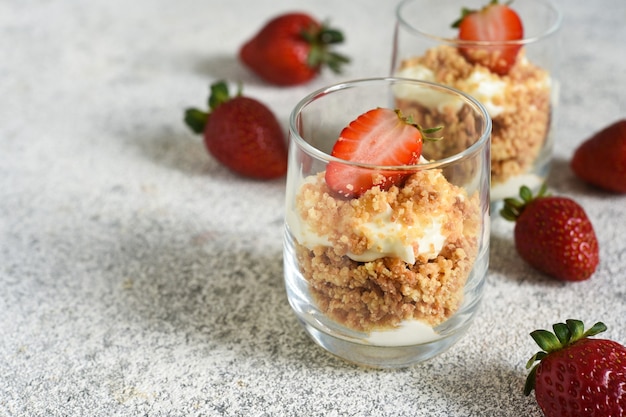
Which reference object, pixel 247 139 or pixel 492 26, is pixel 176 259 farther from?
pixel 492 26

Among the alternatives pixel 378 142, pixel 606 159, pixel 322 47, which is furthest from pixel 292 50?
pixel 378 142

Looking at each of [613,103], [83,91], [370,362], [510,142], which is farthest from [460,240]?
[83,91]

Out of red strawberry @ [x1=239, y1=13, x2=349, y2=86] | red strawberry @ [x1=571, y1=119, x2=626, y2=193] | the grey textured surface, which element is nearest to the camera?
the grey textured surface

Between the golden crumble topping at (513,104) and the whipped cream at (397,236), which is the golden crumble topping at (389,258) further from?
the golden crumble topping at (513,104)

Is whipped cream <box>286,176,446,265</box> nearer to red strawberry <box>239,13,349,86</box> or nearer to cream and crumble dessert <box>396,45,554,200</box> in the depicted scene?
cream and crumble dessert <box>396,45,554,200</box>

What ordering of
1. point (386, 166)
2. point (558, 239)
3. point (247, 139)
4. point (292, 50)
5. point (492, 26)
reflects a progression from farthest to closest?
point (292, 50) → point (247, 139) → point (492, 26) → point (558, 239) → point (386, 166)

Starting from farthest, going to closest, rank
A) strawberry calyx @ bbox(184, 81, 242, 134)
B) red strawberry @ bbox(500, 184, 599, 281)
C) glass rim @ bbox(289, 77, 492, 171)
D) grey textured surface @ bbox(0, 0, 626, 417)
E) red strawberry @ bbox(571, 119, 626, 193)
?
strawberry calyx @ bbox(184, 81, 242, 134), red strawberry @ bbox(571, 119, 626, 193), red strawberry @ bbox(500, 184, 599, 281), grey textured surface @ bbox(0, 0, 626, 417), glass rim @ bbox(289, 77, 492, 171)

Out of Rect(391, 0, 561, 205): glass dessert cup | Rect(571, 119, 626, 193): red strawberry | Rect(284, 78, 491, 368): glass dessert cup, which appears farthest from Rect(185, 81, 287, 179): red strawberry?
Rect(571, 119, 626, 193): red strawberry

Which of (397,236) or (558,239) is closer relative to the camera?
(397,236)
